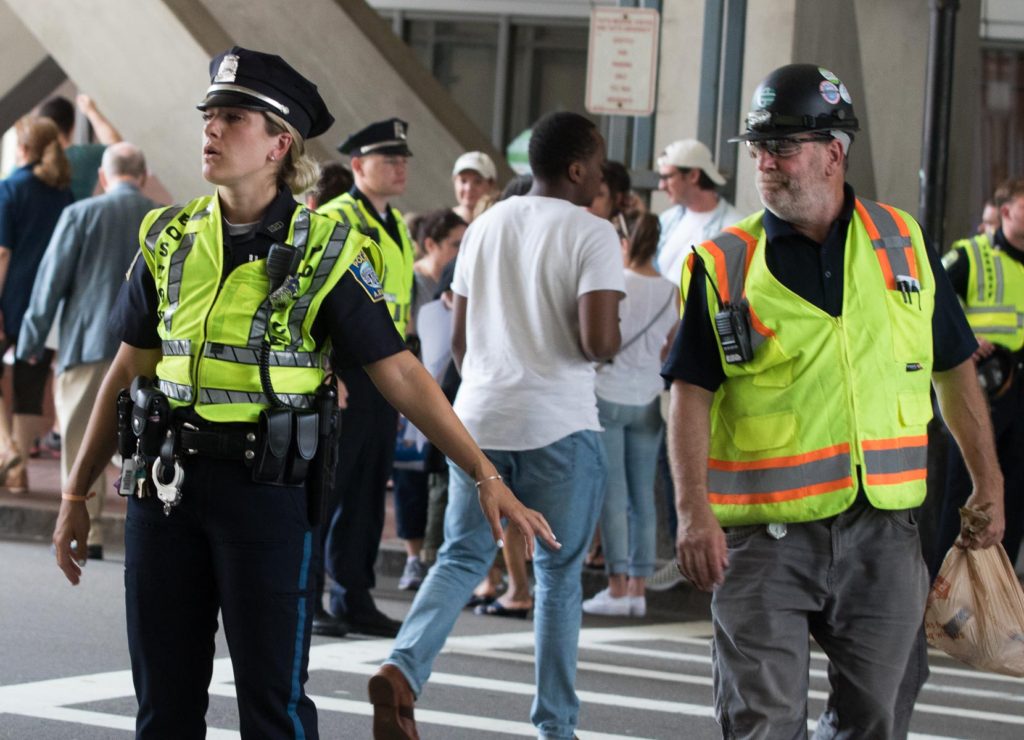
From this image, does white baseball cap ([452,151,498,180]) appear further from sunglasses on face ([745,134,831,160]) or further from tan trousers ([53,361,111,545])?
sunglasses on face ([745,134,831,160])

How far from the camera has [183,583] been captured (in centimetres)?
435

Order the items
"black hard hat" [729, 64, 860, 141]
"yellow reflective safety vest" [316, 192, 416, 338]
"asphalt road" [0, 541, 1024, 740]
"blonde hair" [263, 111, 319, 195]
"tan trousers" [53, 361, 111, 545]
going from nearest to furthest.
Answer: "blonde hair" [263, 111, 319, 195] < "black hard hat" [729, 64, 860, 141] < "asphalt road" [0, 541, 1024, 740] < "yellow reflective safety vest" [316, 192, 416, 338] < "tan trousers" [53, 361, 111, 545]

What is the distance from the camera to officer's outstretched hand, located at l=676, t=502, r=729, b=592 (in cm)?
464

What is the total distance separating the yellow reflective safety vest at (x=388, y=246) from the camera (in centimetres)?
828

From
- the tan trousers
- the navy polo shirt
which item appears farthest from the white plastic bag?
the navy polo shirt

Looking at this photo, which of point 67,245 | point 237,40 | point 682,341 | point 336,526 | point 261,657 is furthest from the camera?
Answer: point 237,40

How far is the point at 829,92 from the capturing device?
4.76 metres

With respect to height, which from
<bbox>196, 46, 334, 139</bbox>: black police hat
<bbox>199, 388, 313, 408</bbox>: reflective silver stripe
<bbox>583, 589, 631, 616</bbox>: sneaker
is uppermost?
<bbox>196, 46, 334, 139</bbox>: black police hat

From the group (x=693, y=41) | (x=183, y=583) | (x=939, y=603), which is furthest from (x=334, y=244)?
(x=693, y=41)

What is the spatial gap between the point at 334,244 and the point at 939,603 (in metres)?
1.86

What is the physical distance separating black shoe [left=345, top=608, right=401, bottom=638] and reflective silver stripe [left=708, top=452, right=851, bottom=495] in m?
4.22

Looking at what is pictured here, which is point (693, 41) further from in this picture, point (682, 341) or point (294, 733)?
point (294, 733)

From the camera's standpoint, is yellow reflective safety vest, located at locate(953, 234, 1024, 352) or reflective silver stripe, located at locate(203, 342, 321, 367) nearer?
reflective silver stripe, located at locate(203, 342, 321, 367)

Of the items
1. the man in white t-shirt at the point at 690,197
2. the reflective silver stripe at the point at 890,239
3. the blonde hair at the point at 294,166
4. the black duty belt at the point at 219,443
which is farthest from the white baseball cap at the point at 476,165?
the black duty belt at the point at 219,443
